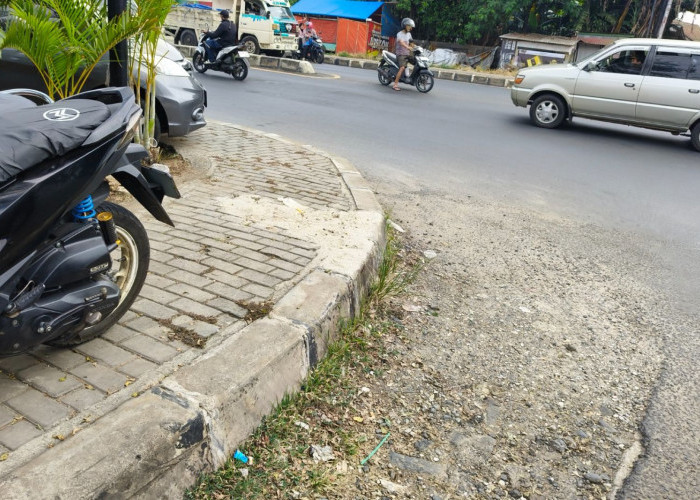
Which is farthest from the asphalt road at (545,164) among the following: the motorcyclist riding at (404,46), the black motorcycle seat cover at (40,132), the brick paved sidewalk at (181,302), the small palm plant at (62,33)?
the small palm plant at (62,33)

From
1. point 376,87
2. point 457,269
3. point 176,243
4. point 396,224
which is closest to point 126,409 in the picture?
point 176,243

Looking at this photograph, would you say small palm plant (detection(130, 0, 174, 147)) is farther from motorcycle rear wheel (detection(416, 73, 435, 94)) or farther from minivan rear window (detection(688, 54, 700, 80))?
motorcycle rear wheel (detection(416, 73, 435, 94))

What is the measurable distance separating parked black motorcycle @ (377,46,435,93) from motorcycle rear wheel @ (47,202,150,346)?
1296 cm

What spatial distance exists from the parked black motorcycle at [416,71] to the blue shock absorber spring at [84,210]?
1330 centimetres

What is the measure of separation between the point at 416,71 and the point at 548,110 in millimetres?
4788

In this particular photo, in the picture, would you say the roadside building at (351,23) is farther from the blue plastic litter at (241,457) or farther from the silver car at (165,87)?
the blue plastic litter at (241,457)

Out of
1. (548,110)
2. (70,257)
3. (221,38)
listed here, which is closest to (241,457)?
(70,257)

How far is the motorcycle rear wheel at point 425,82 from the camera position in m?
15.0

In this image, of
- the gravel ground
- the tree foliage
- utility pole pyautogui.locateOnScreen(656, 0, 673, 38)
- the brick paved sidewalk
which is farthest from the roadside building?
the gravel ground

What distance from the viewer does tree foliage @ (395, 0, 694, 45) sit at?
24812 mm

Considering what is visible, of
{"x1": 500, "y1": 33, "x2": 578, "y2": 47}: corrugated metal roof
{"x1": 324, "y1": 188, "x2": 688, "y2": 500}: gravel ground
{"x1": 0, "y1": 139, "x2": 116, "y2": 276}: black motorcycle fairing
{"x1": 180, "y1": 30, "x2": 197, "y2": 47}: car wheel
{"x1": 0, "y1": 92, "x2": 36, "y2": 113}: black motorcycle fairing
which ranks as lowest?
{"x1": 324, "y1": 188, "x2": 688, "y2": 500}: gravel ground

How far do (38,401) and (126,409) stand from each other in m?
0.37

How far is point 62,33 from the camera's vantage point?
4453 millimetres

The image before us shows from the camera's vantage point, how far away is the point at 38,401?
7.54ft
